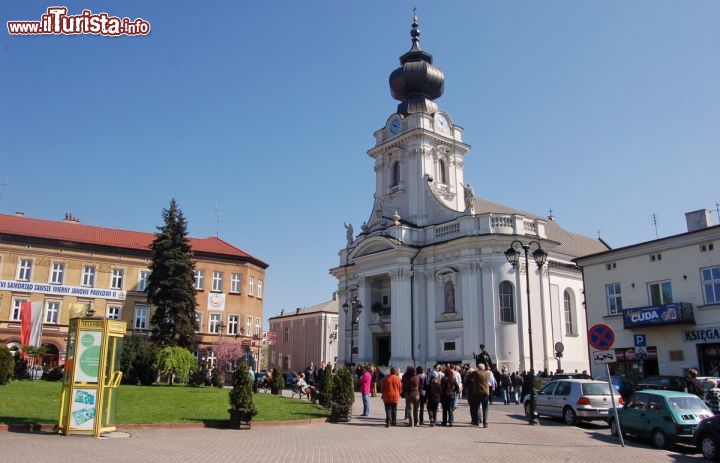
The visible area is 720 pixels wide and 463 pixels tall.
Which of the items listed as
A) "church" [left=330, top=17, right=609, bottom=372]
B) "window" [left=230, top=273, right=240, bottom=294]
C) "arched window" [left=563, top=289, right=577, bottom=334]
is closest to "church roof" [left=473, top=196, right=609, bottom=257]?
"church" [left=330, top=17, right=609, bottom=372]

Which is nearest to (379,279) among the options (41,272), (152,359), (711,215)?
(152,359)

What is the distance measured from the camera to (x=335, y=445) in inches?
512

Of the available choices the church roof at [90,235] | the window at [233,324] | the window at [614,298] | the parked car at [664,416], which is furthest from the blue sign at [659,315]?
the window at [233,324]

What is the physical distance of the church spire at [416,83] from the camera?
48.8m

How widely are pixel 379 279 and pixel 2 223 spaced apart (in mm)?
32351

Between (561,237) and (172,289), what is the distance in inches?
1419

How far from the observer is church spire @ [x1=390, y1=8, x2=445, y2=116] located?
48.8 metres

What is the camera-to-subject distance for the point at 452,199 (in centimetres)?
4862

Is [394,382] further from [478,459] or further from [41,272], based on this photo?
[41,272]

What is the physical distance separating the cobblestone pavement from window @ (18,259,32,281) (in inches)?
1542

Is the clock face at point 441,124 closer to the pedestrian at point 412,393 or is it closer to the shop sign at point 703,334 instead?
the shop sign at point 703,334

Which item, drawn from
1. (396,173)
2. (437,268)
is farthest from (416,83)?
(437,268)

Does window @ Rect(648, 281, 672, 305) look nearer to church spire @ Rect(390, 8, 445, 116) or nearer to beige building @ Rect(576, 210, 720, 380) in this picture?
beige building @ Rect(576, 210, 720, 380)

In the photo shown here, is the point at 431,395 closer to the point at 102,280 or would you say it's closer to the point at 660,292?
the point at 660,292
